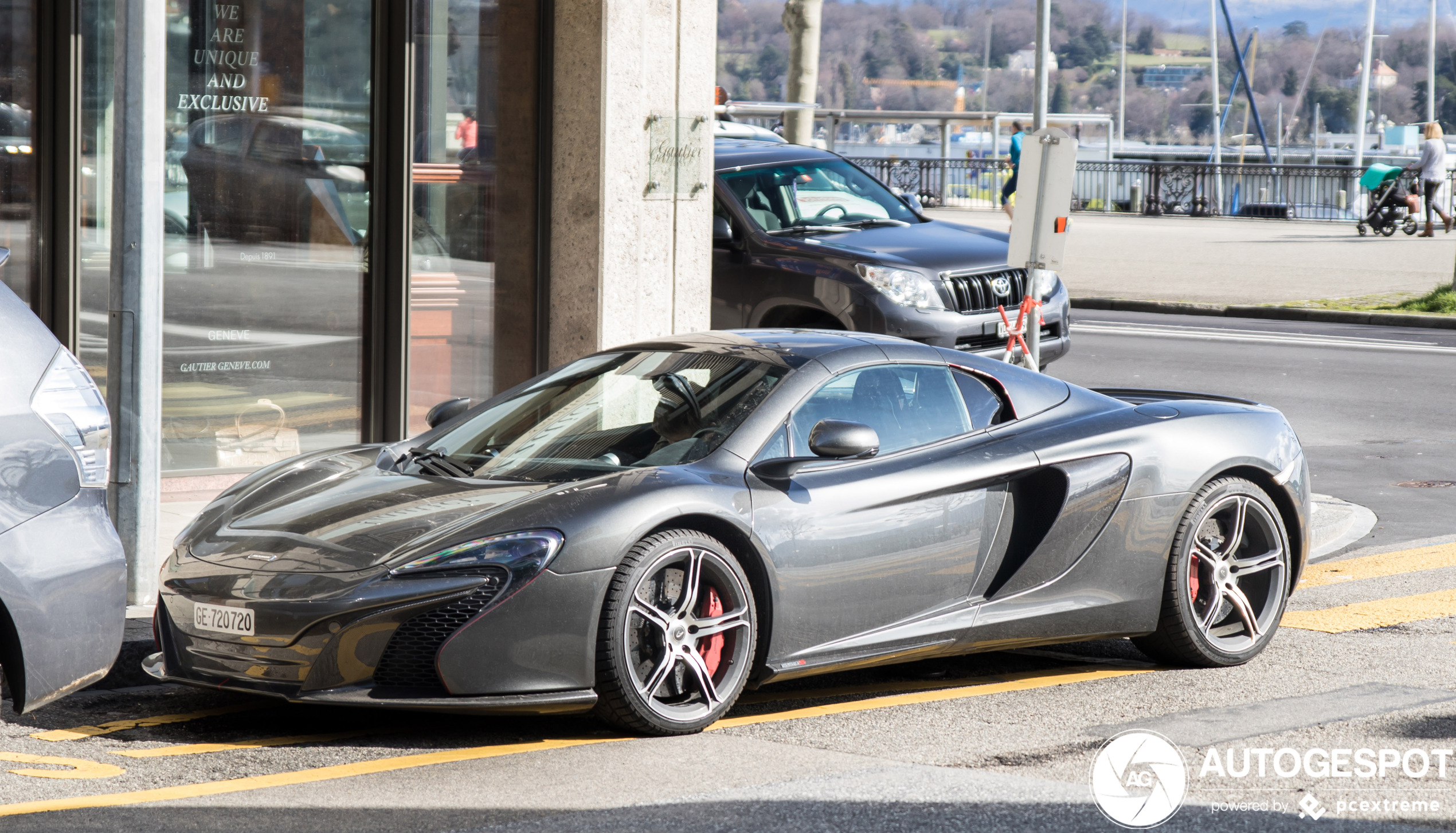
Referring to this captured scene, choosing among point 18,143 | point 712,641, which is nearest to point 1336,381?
point 18,143

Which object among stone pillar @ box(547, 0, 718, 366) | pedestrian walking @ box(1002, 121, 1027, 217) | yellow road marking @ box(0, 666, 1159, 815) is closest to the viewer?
yellow road marking @ box(0, 666, 1159, 815)

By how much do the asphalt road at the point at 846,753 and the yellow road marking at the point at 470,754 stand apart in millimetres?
12

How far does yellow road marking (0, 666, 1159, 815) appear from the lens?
15.7ft

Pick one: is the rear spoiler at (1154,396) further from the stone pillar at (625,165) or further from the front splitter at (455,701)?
the stone pillar at (625,165)

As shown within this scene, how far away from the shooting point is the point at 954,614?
6125mm

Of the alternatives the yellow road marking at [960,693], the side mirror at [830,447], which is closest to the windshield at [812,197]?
the yellow road marking at [960,693]

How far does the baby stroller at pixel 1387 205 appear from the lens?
31.0 m

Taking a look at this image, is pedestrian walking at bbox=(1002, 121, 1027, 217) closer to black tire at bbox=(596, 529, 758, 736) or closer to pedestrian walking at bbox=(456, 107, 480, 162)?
pedestrian walking at bbox=(456, 107, 480, 162)

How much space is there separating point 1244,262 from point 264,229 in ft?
66.9

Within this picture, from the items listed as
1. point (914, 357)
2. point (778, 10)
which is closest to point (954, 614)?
point (914, 357)

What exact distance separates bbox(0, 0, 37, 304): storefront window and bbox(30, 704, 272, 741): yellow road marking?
452cm

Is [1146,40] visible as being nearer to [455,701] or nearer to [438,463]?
[438,463]
